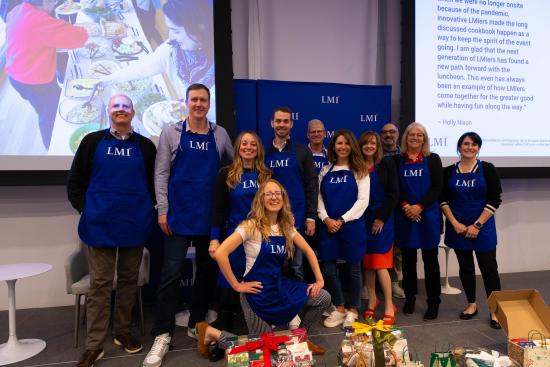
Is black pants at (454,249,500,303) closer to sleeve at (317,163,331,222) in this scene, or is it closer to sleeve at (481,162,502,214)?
sleeve at (481,162,502,214)

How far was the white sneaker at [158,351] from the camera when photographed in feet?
6.50

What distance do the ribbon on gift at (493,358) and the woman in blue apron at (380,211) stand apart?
0.80 meters

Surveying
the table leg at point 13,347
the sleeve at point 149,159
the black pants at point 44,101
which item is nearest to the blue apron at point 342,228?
the sleeve at point 149,159

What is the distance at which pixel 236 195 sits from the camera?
2.10 m

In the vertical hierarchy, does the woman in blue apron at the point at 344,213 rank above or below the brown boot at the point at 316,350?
above

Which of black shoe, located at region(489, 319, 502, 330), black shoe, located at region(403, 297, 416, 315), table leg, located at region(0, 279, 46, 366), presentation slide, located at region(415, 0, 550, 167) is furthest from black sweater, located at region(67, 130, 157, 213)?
presentation slide, located at region(415, 0, 550, 167)

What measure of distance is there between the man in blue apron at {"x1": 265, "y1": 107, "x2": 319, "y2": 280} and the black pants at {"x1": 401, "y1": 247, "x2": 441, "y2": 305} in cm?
81

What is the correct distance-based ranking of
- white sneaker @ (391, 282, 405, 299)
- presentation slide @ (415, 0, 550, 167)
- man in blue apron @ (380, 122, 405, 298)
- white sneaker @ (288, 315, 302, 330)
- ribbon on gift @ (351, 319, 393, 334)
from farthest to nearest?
presentation slide @ (415, 0, 550, 167) → white sneaker @ (391, 282, 405, 299) → man in blue apron @ (380, 122, 405, 298) → white sneaker @ (288, 315, 302, 330) → ribbon on gift @ (351, 319, 393, 334)

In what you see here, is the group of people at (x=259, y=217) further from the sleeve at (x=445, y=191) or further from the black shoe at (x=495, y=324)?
the black shoe at (x=495, y=324)

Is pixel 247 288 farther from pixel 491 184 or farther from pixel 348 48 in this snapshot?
pixel 348 48

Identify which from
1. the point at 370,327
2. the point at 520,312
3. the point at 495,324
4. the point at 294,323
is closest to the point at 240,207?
the point at 294,323

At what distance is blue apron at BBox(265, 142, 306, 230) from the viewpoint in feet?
7.70

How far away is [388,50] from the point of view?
12.1ft

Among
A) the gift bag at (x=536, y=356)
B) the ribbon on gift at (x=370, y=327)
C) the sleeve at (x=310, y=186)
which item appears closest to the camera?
the ribbon on gift at (x=370, y=327)
